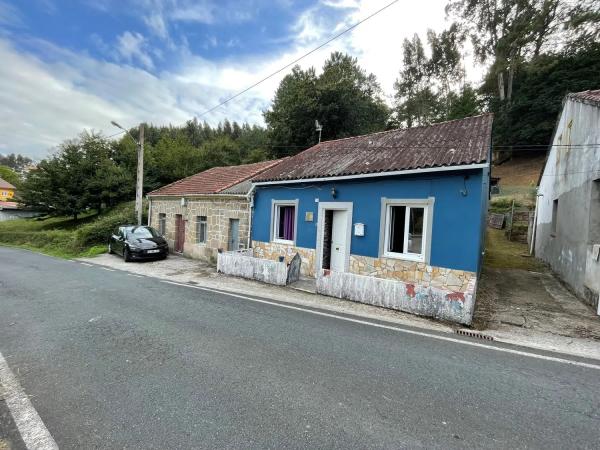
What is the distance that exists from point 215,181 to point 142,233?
14.6ft

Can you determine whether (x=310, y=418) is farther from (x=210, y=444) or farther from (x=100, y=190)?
(x=100, y=190)

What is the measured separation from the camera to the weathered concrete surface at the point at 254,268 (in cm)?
885

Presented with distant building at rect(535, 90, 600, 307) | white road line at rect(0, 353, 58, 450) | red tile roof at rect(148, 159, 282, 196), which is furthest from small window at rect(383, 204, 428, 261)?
red tile roof at rect(148, 159, 282, 196)

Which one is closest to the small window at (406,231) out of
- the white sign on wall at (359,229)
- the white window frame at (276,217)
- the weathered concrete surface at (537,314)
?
the white sign on wall at (359,229)

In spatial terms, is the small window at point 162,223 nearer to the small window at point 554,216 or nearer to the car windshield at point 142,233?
the car windshield at point 142,233

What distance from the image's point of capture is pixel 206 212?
45.0 ft

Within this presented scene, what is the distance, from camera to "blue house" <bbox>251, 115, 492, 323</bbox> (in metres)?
6.80

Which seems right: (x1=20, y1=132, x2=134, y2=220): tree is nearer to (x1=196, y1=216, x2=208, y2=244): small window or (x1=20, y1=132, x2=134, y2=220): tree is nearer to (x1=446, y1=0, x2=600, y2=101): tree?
(x1=196, y1=216, x2=208, y2=244): small window

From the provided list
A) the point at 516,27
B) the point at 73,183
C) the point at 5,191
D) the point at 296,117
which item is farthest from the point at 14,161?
the point at 516,27

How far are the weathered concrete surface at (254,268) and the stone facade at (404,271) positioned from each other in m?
1.23

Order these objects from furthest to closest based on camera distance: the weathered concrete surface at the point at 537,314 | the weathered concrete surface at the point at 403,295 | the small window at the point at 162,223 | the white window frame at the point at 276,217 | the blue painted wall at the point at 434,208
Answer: the small window at the point at 162,223
the white window frame at the point at 276,217
the blue painted wall at the point at 434,208
the weathered concrete surface at the point at 403,295
the weathered concrete surface at the point at 537,314

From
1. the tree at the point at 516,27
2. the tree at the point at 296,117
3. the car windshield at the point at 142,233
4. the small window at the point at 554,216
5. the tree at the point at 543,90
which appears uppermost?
the tree at the point at 516,27

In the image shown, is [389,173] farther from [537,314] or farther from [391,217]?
[537,314]

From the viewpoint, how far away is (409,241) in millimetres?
7828
